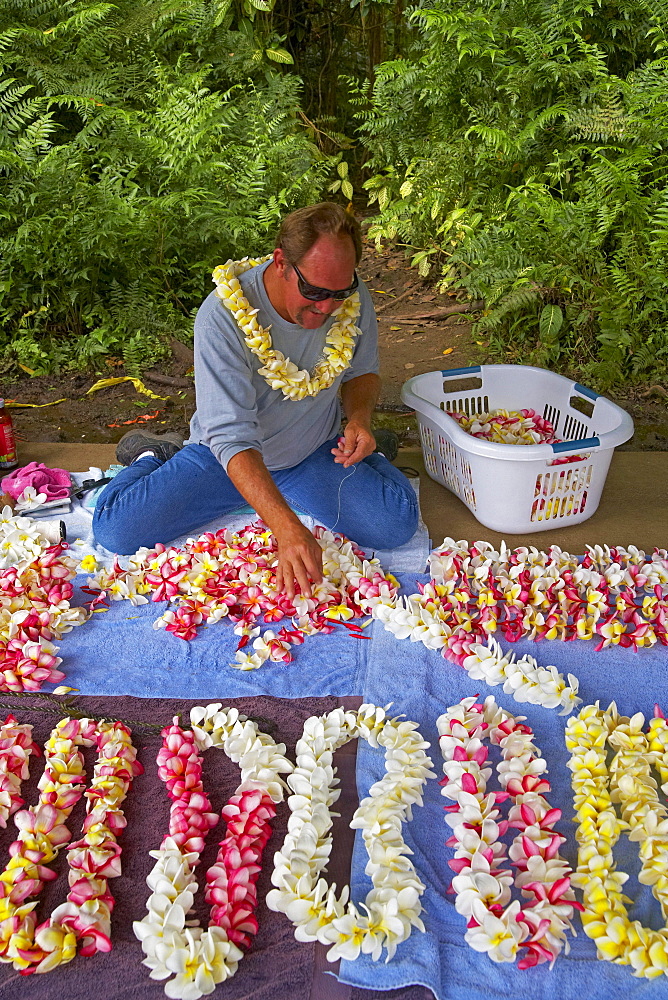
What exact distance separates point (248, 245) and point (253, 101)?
4.68 feet

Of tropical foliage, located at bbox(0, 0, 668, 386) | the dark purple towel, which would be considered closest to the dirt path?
tropical foliage, located at bbox(0, 0, 668, 386)

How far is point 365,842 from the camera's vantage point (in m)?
1.82

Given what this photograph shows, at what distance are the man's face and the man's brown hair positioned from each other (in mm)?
18

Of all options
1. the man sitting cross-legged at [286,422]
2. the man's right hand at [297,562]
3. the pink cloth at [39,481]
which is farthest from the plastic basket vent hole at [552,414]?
the pink cloth at [39,481]

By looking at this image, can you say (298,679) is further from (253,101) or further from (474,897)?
(253,101)

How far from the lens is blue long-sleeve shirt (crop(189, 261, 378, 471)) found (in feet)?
8.47

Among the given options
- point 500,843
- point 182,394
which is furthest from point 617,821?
point 182,394

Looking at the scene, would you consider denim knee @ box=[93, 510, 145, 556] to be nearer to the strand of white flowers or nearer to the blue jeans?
the blue jeans

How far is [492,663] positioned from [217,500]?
1.22 meters

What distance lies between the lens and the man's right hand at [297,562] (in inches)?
87.4

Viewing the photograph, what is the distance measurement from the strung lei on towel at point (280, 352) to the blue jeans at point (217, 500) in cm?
35

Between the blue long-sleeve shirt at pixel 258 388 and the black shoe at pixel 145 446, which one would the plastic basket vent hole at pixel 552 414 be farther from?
the black shoe at pixel 145 446

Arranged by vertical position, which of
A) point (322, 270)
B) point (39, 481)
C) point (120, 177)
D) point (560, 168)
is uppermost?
point (322, 270)

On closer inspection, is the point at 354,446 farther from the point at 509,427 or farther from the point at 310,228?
the point at 509,427
